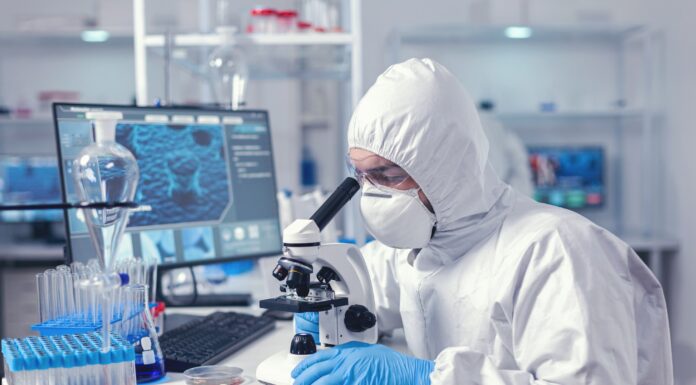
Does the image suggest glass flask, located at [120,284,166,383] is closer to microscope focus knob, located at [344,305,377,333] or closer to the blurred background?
microscope focus knob, located at [344,305,377,333]

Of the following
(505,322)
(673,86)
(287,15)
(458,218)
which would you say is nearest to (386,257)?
(458,218)

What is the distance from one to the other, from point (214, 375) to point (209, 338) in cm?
22

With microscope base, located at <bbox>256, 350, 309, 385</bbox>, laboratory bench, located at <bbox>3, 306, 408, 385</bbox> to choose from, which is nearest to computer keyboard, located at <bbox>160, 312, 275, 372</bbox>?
laboratory bench, located at <bbox>3, 306, 408, 385</bbox>

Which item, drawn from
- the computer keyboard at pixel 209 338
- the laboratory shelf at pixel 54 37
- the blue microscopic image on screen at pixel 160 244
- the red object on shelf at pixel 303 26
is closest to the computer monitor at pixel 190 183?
the blue microscopic image on screen at pixel 160 244

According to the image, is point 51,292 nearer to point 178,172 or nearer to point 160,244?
point 160,244

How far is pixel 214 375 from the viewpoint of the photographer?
3.92 ft

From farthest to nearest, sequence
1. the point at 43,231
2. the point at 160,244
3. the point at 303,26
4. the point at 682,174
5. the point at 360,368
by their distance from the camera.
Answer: the point at 43,231, the point at 682,174, the point at 303,26, the point at 160,244, the point at 360,368

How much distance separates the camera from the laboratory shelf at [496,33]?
163 inches

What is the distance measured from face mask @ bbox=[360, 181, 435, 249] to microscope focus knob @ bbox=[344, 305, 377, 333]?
0.15 meters

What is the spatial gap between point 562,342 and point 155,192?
882 millimetres

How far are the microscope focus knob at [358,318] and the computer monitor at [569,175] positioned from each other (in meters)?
3.31

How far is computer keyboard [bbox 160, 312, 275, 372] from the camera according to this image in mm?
1266

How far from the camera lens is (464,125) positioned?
4.29ft

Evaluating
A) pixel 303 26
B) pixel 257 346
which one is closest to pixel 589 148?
pixel 303 26
